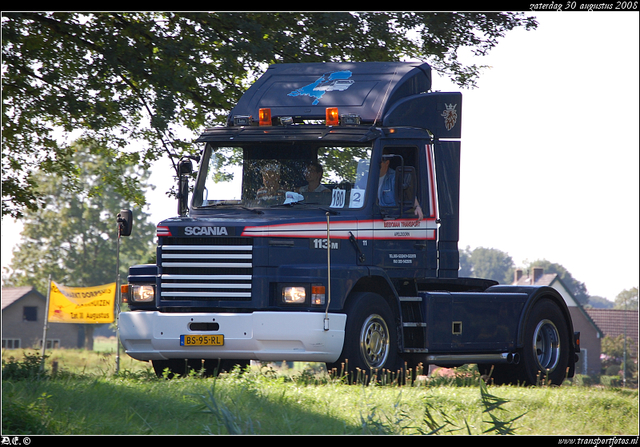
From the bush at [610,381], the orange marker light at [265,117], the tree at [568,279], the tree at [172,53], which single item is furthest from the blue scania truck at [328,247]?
the tree at [568,279]

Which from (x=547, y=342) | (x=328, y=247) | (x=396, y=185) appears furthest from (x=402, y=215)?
(x=547, y=342)

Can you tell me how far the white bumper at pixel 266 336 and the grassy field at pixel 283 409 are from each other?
0.99ft

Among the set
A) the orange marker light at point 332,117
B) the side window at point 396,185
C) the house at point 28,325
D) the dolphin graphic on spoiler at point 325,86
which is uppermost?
the dolphin graphic on spoiler at point 325,86

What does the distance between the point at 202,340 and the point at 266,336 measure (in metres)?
0.77

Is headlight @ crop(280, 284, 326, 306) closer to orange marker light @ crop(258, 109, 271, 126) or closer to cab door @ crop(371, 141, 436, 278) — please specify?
cab door @ crop(371, 141, 436, 278)

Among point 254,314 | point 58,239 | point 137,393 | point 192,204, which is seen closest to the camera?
Answer: point 137,393

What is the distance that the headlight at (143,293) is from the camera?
10.3 m

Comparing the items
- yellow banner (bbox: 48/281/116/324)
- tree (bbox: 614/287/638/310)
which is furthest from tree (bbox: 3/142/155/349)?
tree (bbox: 614/287/638/310)

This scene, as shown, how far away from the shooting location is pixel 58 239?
230ft

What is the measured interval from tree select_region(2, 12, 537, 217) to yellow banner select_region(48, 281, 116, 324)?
53.8 ft

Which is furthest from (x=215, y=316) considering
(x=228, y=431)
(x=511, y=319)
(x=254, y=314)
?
(x=511, y=319)

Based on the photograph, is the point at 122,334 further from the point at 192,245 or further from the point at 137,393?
the point at 137,393

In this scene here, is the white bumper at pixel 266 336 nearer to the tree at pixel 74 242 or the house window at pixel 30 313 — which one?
the tree at pixel 74 242

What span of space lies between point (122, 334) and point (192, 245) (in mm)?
1441
